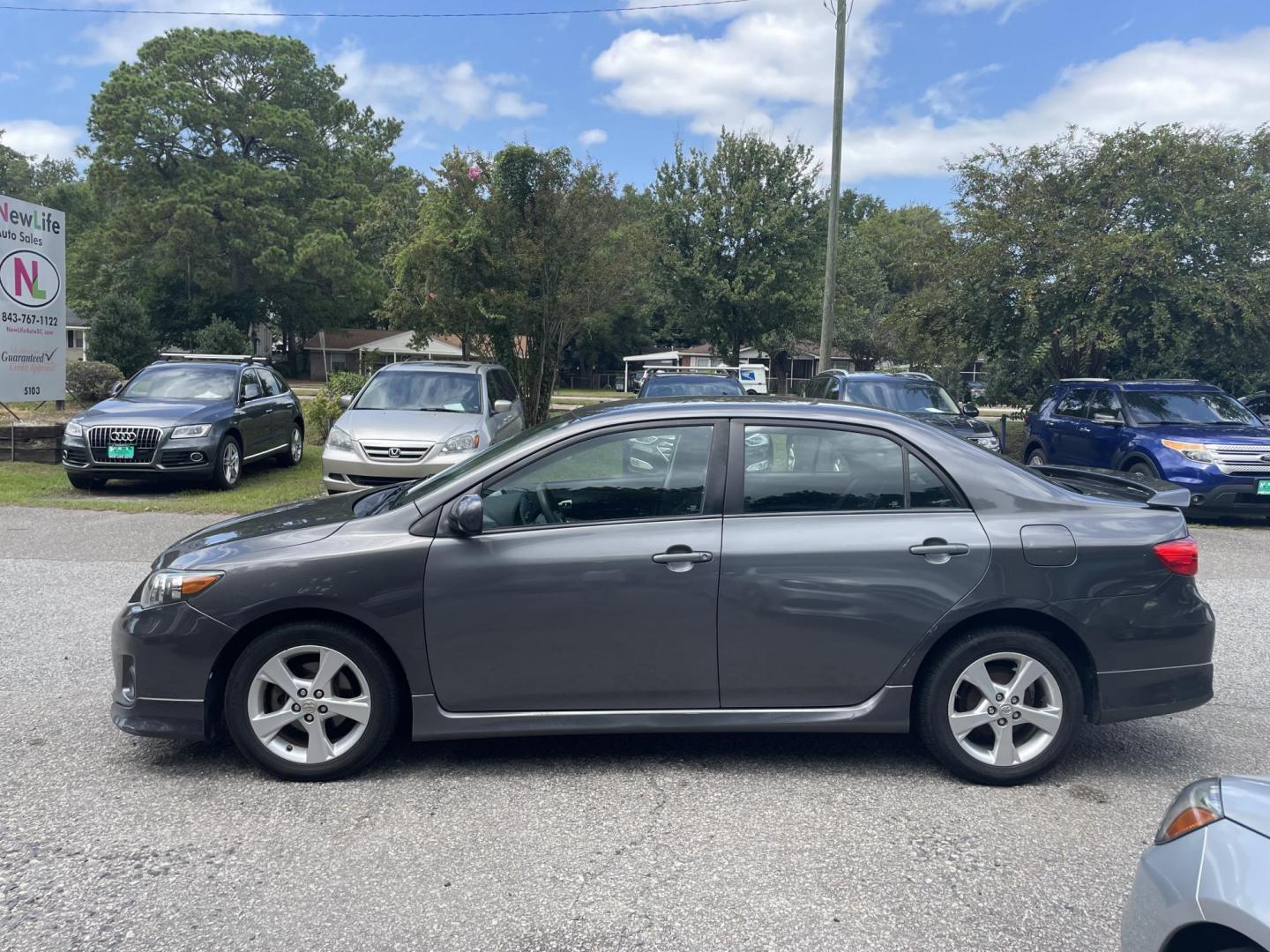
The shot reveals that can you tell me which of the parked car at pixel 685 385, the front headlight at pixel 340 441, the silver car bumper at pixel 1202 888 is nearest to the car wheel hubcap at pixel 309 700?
the silver car bumper at pixel 1202 888

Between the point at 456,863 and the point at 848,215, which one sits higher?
the point at 848,215

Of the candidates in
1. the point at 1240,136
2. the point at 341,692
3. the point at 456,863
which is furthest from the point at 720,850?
the point at 1240,136

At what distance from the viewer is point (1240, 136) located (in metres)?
16.7

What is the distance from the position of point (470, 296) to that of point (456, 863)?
54.4 ft

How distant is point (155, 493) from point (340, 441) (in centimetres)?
342

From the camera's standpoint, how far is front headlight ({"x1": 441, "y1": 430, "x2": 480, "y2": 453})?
10578 mm

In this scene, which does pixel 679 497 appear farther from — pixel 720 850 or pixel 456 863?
pixel 456 863

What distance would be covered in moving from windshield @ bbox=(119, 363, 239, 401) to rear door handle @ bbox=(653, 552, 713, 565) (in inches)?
414

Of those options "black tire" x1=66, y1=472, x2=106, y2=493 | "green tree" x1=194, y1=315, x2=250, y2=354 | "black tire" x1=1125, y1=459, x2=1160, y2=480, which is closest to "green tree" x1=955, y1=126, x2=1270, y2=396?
"black tire" x1=1125, y1=459, x2=1160, y2=480

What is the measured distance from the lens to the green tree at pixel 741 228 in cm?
2947

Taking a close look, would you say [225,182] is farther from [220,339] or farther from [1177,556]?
[1177,556]

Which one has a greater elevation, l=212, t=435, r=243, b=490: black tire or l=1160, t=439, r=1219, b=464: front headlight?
l=1160, t=439, r=1219, b=464: front headlight

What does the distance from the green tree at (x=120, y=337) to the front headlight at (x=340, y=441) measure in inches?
954

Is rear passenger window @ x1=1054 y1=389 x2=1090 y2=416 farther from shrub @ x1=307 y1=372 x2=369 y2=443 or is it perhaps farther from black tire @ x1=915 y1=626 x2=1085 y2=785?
shrub @ x1=307 y1=372 x2=369 y2=443
